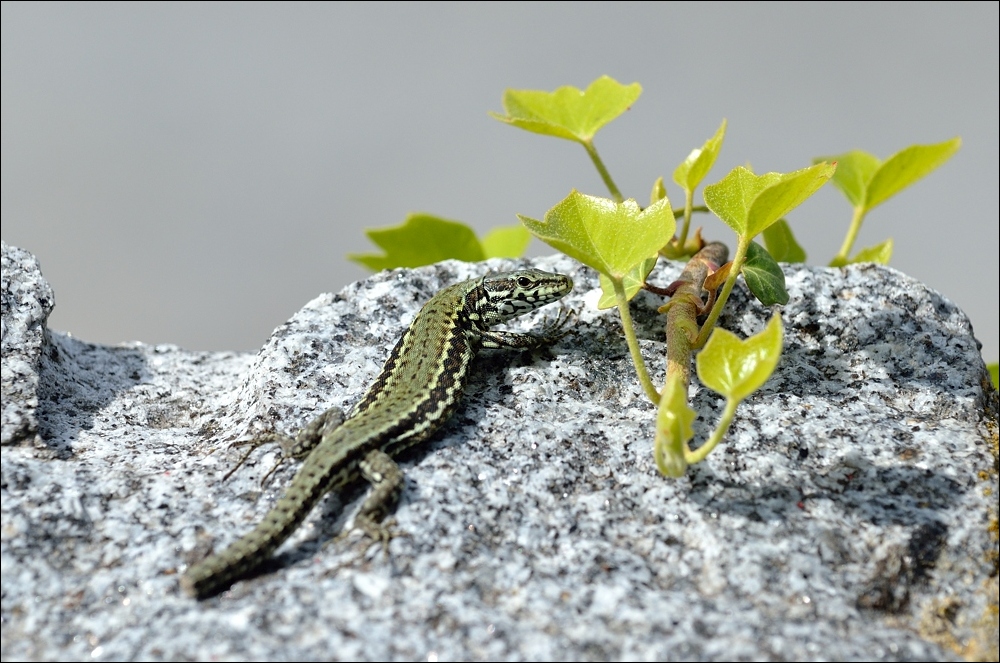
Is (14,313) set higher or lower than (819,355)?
higher

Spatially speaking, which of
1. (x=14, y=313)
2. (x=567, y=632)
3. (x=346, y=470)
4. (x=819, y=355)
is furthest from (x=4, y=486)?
(x=819, y=355)

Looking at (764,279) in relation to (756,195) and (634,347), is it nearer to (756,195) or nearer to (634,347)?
(756,195)

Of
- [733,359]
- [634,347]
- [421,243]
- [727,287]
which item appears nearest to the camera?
[733,359]

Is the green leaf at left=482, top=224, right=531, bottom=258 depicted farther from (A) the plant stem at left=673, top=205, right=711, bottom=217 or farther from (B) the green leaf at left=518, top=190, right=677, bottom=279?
(B) the green leaf at left=518, top=190, right=677, bottom=279

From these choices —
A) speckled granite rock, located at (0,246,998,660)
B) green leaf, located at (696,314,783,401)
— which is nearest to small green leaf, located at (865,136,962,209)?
speckled granite rock, located at (0,246,998,660)

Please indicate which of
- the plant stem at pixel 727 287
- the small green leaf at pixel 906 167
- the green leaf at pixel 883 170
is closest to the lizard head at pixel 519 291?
the plant stem at pixel 727 287

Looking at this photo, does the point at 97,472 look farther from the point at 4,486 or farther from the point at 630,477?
the point at 630,477

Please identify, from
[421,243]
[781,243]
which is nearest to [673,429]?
[781,243]
